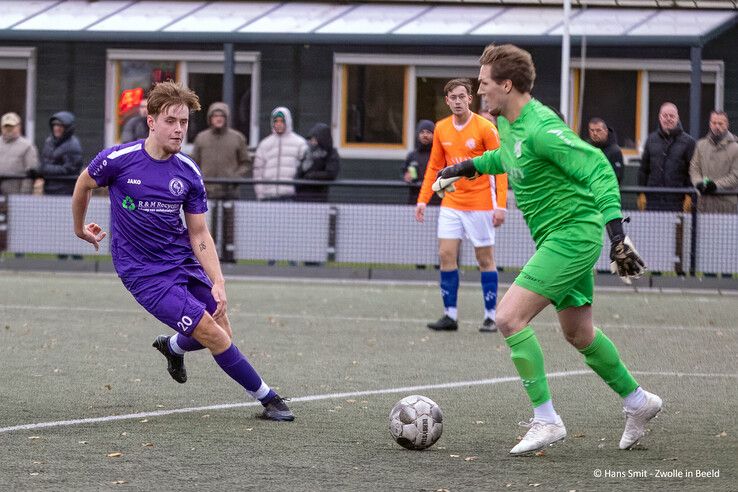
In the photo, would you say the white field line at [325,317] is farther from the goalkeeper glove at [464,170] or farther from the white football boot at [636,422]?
the white football boot at [636,422]

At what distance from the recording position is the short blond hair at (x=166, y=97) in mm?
7992

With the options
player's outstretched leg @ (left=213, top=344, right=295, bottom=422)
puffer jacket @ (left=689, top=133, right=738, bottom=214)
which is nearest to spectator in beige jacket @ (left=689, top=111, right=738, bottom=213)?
puffer jacket @ (left=689, top=133, right=738, bottom=214)

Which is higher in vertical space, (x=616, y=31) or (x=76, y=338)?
(x=616, y=31)

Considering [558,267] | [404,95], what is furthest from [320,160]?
[558,267]

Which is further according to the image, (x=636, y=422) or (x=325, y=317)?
(x=325, y=317)

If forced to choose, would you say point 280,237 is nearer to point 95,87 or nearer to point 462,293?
point 462,293

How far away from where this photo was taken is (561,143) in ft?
24.0

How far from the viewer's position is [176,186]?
819 cm

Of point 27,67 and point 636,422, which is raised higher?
point 27,67

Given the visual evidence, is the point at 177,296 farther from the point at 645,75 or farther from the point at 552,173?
the point at 645,75

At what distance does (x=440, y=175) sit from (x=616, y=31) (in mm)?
15938

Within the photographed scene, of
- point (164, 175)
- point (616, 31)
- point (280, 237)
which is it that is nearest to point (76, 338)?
point (164, 175)

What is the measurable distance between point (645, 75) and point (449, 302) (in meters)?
12.8

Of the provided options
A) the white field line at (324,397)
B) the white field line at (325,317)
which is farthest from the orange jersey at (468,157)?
the white field line at (324,397)
